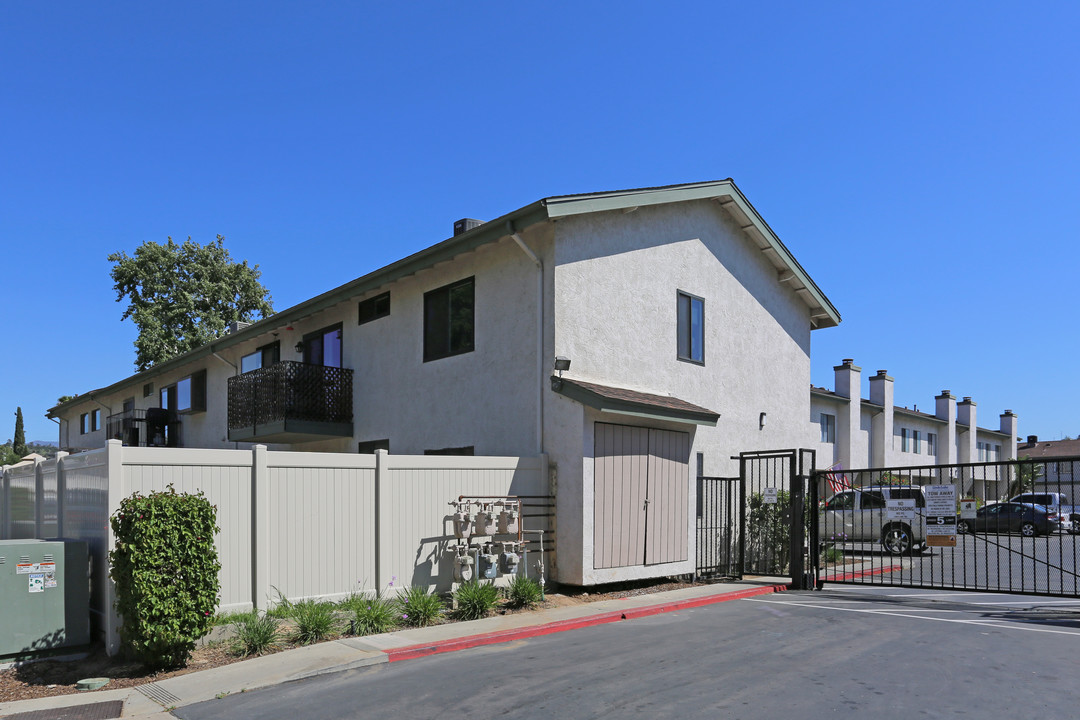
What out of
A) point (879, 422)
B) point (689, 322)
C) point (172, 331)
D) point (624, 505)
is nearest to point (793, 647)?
point (624, 505)

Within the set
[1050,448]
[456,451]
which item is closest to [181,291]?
[456,451]

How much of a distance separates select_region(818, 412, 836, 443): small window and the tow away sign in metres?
22.1

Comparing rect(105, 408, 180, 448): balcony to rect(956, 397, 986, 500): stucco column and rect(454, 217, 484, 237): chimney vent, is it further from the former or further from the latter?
rect(956, 397, 986, 500): stucco column

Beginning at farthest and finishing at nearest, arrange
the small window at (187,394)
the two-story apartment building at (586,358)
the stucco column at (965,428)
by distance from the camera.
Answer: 1. the stucco column at (965,428)
2. the small window at (187,394)
3. the two-story apartment building at (586,358)

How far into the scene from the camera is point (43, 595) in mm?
9914

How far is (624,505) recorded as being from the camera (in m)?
14.3

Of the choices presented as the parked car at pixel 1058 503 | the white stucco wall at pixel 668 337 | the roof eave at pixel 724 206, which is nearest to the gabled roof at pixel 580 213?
the roof eave at pixel 724 206

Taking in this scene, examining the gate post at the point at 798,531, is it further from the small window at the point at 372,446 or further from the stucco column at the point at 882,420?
the stucco column at the point at 882,420

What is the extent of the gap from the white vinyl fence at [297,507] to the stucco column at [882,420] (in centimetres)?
2895

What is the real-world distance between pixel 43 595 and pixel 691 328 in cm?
1226

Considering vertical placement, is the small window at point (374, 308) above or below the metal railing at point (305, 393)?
above

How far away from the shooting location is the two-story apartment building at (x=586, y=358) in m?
14.2

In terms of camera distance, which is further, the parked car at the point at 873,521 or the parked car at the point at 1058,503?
the parked car at the point at 873,521

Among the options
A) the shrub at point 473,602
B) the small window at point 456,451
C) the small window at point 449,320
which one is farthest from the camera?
the small window at point 449,320
